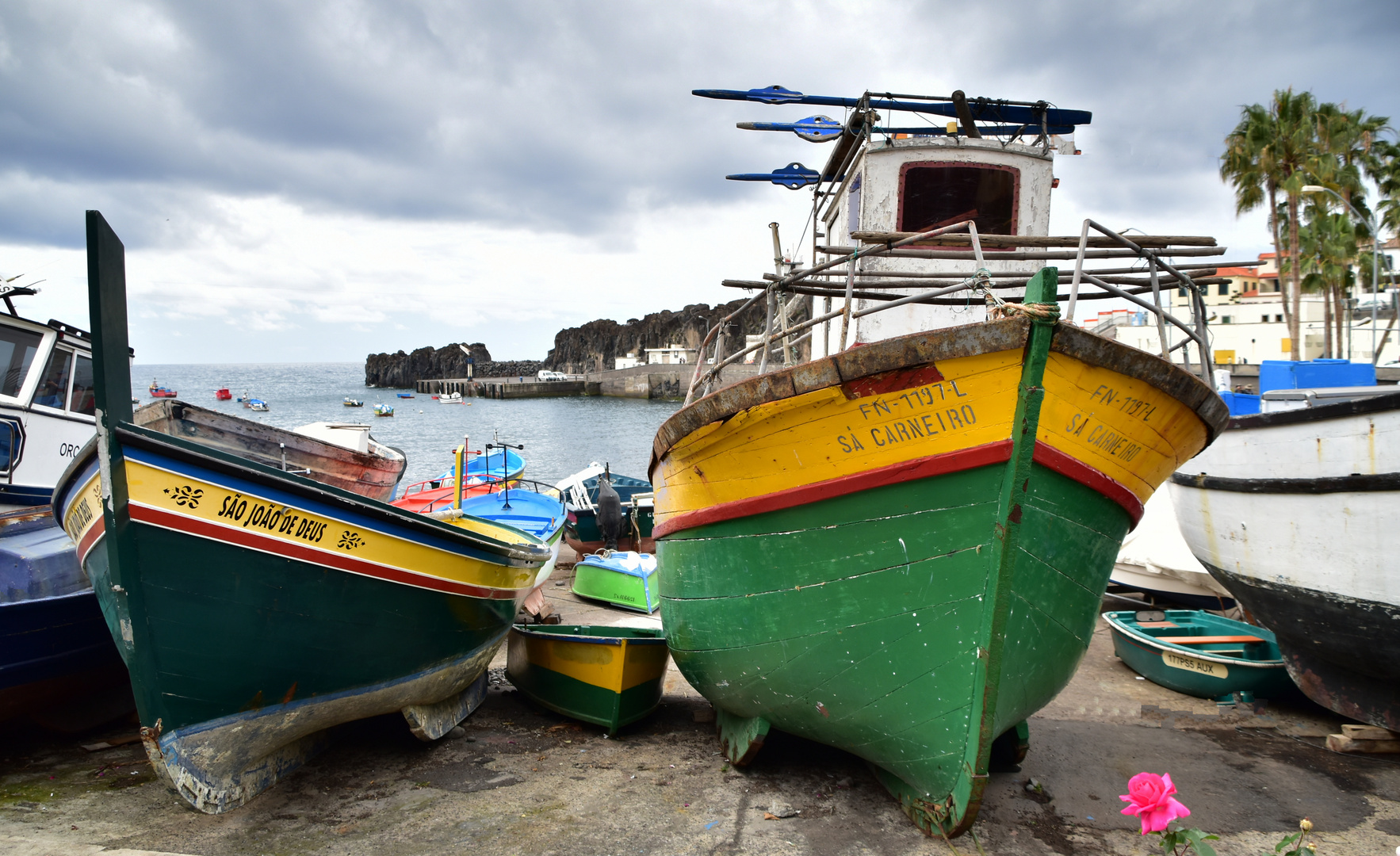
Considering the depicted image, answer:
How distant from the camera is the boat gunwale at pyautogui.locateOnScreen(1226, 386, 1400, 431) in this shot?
4988mm

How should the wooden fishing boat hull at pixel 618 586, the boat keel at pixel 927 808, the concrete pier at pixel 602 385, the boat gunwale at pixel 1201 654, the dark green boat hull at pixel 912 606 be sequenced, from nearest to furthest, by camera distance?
1. the dark green boat hull at pixel 912 606
2. the boat keel at pixel 927 808
3. the boat gunwale at pixel 1201 654
4. the wooden fishing boat hull at pixel 618 586
5. the concrete pier at pixel 602 385

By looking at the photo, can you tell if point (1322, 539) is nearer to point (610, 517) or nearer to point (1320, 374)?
point (1320, 374)

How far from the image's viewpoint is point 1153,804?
9.29 ft

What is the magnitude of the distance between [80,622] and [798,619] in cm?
519

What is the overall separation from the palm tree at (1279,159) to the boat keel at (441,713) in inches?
1094

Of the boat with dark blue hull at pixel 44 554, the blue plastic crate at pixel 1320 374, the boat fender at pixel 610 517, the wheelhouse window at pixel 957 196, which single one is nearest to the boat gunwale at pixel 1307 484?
the wheelhouse window at pixel 957 196

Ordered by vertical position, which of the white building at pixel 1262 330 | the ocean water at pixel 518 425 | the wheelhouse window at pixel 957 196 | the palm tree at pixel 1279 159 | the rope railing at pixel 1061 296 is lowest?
the ocean water at pixel 518 425

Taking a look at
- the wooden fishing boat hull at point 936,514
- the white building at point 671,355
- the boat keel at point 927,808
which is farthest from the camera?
the white building at point 671,355

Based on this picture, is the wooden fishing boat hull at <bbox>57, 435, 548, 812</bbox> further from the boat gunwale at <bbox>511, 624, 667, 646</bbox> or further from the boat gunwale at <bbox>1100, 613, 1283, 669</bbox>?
the boat gunwale at <bbox>1100, 613, 1283, 669</bbox>

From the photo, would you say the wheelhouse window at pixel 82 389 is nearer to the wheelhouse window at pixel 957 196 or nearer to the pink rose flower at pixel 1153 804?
the wheelhouse window at pixel 957 196

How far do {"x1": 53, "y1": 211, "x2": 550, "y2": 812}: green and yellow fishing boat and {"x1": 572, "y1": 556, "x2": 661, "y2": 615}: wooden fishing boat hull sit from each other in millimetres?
5375

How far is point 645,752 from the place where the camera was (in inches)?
234

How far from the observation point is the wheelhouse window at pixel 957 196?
734 cm

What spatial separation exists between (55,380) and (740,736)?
24.6 ft
